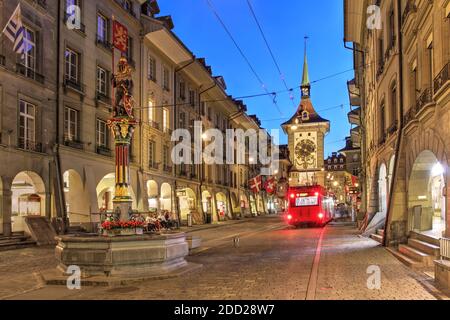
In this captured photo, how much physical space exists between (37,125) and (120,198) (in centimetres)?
1249

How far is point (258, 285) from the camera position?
1104 cm

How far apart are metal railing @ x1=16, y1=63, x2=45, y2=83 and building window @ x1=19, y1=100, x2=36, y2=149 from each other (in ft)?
4.36

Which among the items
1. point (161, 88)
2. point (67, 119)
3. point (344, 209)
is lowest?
point (344, 209)

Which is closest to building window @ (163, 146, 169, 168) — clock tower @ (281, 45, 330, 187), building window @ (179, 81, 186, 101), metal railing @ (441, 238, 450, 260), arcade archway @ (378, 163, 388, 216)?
building window @ (179, 81, 186, 101)

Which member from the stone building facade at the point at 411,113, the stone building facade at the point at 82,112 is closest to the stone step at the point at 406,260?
the stone building facade at the point at 411,113

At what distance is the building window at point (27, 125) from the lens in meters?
24.1

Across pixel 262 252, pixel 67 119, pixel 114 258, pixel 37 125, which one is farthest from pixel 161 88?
pixel 114 258

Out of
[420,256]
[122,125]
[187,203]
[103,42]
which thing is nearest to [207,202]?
[187,203]

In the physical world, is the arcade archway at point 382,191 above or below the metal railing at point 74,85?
below

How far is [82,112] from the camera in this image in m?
28.7

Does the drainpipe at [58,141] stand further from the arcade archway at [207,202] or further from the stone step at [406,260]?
the arcade archway at [207,202]

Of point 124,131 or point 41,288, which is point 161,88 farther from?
point 41,288

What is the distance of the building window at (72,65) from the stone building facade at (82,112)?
0.06m

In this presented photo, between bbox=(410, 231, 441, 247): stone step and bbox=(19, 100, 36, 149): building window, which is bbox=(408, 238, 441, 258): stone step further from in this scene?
bbox=(19, 100, 36, 149): building window
